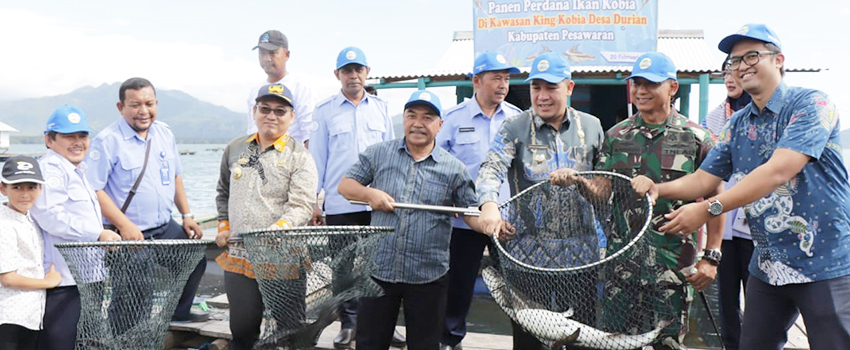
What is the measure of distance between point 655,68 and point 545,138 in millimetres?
619

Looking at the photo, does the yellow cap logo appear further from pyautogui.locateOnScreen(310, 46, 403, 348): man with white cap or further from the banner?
the banner

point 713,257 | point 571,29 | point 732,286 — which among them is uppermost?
point 571,29

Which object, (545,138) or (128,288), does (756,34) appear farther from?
(128,288)

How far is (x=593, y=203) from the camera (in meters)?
2.83

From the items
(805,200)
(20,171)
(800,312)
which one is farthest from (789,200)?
(20,171)

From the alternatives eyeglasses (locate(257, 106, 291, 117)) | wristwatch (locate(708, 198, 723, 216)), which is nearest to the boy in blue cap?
eyeglasses (locate(257, 106, 291, 117))

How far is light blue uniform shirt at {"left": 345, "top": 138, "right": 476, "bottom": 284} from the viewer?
2996mm

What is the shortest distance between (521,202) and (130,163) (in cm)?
251

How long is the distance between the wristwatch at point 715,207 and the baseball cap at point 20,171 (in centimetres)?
308

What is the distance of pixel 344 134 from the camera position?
4121 mm

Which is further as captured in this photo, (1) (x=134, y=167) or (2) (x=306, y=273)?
(1) (x=134, y=167)

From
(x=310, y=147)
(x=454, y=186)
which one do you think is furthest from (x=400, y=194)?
(x=310, y=147)

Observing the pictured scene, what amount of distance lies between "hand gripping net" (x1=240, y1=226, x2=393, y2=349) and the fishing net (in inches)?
17.6

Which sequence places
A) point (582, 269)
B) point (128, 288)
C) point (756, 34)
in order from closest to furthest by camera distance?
point (582, 269), point (756, 34), point (128, 288)
